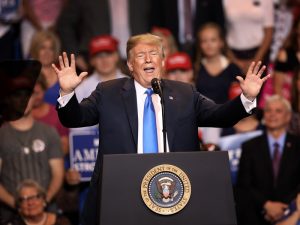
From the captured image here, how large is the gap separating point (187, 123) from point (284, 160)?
286 centimetres

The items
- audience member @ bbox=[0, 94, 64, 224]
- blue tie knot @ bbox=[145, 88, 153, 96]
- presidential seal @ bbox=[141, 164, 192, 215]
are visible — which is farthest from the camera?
audience member @ bbox=[0, 94, 64, 224]

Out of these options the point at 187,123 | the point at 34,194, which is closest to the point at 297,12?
the point at 34,194

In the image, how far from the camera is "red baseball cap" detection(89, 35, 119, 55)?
7879mm

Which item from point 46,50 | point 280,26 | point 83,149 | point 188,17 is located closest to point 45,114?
point 83,149

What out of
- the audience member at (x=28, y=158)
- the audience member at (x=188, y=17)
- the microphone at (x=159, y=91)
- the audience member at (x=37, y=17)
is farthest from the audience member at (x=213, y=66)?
the microphone at (x=159, y=91)

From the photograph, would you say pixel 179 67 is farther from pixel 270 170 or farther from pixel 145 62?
pixel 145 62

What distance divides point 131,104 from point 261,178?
9.52 feet

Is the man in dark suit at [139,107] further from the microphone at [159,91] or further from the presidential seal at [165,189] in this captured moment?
the presidential seal at [165,189]

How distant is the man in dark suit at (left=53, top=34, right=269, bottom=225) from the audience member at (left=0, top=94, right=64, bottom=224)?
2374 mm

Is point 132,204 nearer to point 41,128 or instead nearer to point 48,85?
point 41,128

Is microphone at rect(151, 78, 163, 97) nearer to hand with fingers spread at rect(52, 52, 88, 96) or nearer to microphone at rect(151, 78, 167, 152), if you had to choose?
microphone at rect(151, 78, 167, 152)

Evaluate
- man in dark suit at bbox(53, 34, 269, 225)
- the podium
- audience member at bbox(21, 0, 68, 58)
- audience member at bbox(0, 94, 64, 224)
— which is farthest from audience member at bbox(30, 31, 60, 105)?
the podium

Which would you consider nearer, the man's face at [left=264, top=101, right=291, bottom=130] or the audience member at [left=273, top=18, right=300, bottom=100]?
the man's face at [left=264, top=101, right=291, bottom=130]

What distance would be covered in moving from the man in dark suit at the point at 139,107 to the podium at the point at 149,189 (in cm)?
36
